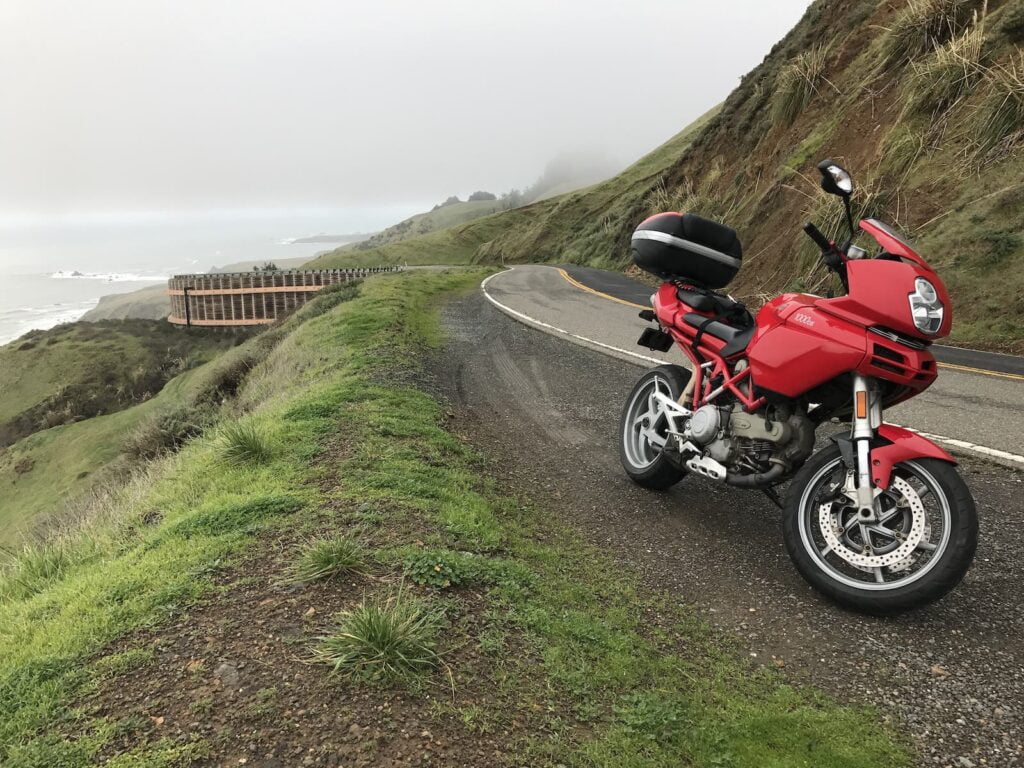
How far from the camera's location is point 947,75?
1438 centimetres

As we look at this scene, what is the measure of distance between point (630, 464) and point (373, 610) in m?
3.29

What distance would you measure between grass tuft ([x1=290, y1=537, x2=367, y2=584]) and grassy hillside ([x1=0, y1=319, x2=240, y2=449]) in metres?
30.5

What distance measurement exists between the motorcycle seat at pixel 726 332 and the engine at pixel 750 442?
0.43m

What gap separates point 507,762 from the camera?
7.59 feet

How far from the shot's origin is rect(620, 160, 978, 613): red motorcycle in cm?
323

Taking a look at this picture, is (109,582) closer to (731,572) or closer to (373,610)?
(373,610)

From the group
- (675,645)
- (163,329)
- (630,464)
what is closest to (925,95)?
(630,464)

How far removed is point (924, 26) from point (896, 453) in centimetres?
1848

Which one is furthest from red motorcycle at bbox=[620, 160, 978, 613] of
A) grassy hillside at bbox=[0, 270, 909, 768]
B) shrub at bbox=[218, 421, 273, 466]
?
shrub at bbox=[218, 421, 273, 466]

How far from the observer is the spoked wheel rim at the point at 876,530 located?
321 cm

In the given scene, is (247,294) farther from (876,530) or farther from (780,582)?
(876,530)

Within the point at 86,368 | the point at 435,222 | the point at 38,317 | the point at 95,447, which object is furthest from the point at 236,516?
the point at 435,222

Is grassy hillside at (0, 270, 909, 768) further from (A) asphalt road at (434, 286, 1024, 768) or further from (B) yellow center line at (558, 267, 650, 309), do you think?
(B) yellow center line at (558, 267, 650, 309)

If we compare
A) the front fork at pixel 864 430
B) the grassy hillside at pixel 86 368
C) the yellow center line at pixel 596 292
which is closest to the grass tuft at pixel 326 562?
the front fork at pixel 864 430
